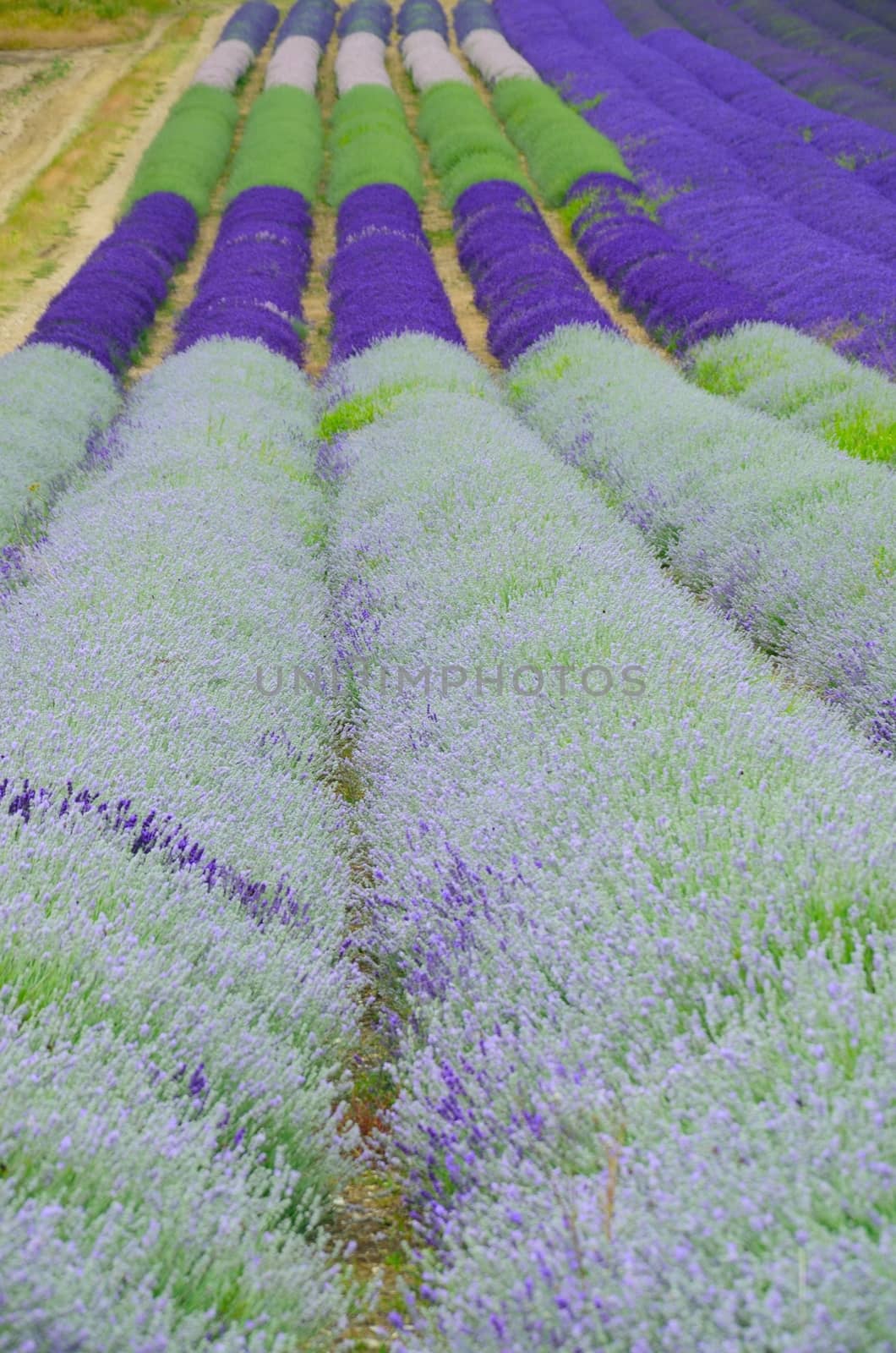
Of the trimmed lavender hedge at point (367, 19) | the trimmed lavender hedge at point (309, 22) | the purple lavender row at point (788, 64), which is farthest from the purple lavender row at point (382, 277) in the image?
the trimmed lavender hedge at point (367, 19)

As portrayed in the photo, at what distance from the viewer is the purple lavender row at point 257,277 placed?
403 inches

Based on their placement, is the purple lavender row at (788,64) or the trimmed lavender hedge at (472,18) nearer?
the purple lavender row at (788,64)

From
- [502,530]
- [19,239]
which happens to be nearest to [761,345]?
[502,530]

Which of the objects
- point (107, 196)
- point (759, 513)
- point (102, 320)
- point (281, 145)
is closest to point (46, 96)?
point (107, 196)

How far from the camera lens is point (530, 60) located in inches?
920

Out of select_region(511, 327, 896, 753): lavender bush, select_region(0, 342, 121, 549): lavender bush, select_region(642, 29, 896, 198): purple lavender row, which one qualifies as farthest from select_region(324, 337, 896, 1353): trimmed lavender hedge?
select_region(642, 29, 896, 198): purple lavender row

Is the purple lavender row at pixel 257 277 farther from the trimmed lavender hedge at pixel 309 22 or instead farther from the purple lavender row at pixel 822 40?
the trimmed lavender hedge at pixel 309 22

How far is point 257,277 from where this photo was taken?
39.5 ft

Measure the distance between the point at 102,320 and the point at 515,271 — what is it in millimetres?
4347

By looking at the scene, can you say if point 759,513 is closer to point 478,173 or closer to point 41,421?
point 41,421

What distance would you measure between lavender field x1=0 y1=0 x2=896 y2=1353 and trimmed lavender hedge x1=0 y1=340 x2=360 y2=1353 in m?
0.01

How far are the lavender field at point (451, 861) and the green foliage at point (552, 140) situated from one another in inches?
335

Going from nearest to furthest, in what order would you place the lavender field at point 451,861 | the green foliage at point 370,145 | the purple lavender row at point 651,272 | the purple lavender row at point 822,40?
1. the lavender field at point 451,861
2. the purple lavender row at point 651,272
3. the green foliage at point 370,145
4. the purple lavender row at point 822,40

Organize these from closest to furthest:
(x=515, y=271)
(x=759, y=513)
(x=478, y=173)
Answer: (x=759, y=513) → (x=515, y=271) → (x=478, y=173)
